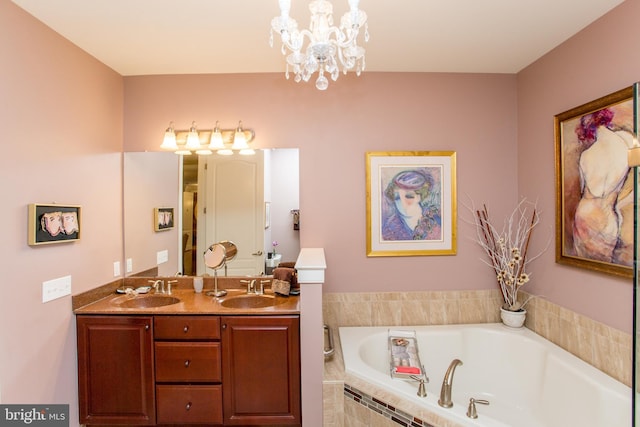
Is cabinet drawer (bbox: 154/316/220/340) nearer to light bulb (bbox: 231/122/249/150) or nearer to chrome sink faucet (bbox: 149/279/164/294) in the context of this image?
chrome sink faucet (bbox: 149/279/164/294)

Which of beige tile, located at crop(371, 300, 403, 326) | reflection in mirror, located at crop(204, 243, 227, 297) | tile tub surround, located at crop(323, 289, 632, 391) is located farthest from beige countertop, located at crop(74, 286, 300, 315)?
beige tile, located at crop(371, 300, 403, 326)

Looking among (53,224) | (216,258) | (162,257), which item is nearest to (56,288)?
(53,224)

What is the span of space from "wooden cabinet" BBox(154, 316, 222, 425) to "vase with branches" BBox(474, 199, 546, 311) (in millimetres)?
2139

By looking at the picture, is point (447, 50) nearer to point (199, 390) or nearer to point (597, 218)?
point (597, 218)

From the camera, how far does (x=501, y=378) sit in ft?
7.67

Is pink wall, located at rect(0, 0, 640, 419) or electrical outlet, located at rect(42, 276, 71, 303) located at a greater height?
pink wall, located at rect(0, 0, 640, 419)

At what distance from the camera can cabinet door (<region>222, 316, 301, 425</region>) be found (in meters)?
2.08

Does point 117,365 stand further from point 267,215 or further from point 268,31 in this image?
point 268,31

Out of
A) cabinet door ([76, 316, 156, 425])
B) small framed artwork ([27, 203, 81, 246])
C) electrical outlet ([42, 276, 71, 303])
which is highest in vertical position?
small framed artwork ([27, 203, 81, 246])

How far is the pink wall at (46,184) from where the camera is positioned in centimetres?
168

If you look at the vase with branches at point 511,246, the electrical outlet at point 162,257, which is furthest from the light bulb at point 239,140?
the vase with branches at point 511,246

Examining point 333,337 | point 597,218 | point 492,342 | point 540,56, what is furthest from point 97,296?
point 540,56

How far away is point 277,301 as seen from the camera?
7.67 feet

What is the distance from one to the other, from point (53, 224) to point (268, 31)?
1743 millimetres
